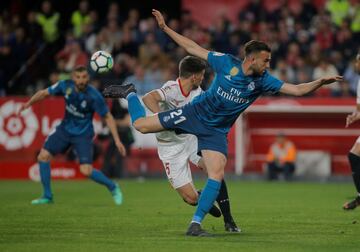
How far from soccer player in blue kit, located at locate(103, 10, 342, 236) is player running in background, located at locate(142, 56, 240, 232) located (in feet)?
3.21

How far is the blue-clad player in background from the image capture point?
15.3m

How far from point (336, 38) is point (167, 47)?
4.71 metres

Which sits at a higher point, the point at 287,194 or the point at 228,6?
the point at 228,6

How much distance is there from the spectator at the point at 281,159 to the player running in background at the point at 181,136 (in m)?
11.4

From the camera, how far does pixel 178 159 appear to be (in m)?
11.8

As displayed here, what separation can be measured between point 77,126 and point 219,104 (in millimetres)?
5820

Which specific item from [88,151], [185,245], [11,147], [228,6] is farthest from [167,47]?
[185,245]

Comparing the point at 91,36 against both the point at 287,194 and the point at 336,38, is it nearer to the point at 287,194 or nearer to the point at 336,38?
the point at 336,38

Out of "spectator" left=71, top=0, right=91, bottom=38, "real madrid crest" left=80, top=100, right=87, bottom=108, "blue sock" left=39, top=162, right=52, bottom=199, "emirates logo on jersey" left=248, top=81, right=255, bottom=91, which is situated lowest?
"blue sock" left=39, top=162, right=52, bottom=199

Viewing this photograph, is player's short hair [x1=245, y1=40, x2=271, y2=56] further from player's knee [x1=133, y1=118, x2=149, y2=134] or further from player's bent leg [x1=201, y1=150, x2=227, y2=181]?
player's knee [x1=133, y1=118, x2=149, y2=134]

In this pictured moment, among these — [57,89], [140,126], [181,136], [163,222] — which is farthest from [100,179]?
[140,126]

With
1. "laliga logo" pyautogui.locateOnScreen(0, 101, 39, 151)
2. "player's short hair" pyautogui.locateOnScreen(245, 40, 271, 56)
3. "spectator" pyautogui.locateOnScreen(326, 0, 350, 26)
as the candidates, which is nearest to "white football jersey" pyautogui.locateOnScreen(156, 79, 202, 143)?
"player's short hair" pyautogui.locateOnScreen(245, 40, 271, 56)

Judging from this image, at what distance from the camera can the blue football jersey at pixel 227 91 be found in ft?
33.2

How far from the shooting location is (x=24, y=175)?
77.2 ft
